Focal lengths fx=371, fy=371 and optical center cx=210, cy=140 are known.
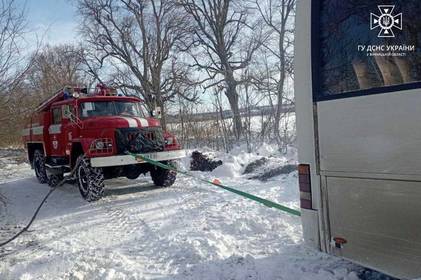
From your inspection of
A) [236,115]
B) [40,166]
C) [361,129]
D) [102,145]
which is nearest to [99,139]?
[102,145]

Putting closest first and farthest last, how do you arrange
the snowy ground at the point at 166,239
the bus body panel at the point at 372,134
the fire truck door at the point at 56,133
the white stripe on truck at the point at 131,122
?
the bus body panel at the point at 372,134
the snowy ground at the point at 166,239
the white stripe on truck at the point at 131,122
the fire truck door at the point at 56,133

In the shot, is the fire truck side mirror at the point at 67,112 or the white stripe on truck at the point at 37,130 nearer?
the fire truck side mirror at the point at 67,112

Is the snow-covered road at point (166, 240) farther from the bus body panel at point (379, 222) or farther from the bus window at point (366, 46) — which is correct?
the bus window at point (366, 46)

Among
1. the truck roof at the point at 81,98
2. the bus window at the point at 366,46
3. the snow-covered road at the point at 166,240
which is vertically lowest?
the snow-covered road at the point at 166,240

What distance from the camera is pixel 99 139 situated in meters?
7.74

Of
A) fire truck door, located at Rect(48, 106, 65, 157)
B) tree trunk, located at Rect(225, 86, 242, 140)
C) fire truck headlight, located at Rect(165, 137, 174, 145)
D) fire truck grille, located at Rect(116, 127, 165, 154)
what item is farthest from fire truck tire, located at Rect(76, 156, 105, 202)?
tree trunk, located at Rect(225, 86, 242, 140)

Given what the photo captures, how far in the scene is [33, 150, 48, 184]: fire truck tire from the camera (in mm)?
10758

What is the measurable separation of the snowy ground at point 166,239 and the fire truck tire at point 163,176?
43cm

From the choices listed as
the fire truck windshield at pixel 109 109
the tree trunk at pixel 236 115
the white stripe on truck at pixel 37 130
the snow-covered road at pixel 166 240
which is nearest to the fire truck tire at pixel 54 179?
the white stripe on truck at pixel 37 130

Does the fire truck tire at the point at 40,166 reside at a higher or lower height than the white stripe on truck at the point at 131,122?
lower

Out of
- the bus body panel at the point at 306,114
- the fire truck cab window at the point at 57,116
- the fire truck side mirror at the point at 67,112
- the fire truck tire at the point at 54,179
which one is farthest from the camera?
the fire truck tire at the point at 54,179

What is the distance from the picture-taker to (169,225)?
5809mm

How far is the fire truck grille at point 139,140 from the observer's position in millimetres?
7863

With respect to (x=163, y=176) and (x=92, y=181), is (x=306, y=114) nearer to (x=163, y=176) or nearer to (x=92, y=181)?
(x=92, y=181)
